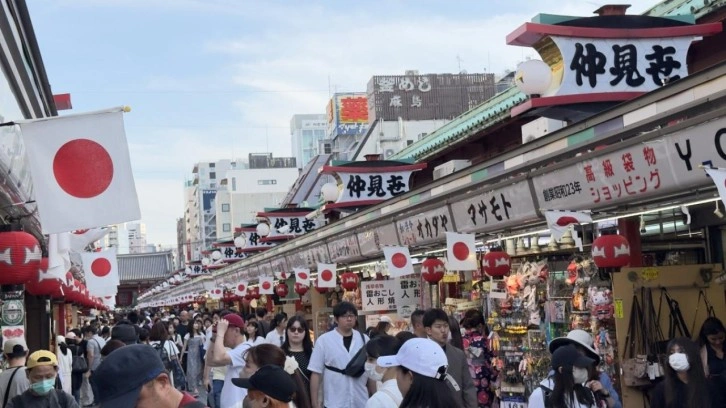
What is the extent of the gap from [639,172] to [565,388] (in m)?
3.12

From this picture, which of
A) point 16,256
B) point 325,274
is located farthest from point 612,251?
point 325,274

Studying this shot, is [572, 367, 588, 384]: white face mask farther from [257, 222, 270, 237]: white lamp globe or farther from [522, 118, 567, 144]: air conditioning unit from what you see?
[257, 222, 270, 237]: white lamp globe

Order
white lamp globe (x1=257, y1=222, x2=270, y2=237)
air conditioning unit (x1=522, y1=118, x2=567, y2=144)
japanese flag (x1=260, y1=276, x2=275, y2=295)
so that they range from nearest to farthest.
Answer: air conditioning unit (x1=522, y1=118, x2=567, y2=144) → japanese flag (x1=260, y1=276, x2=275, y2=295) → white lamp globe (x1=257, y1=222, x2=270, y2=237)

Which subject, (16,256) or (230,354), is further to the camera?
(16,256)

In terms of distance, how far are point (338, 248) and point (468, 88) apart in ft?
109

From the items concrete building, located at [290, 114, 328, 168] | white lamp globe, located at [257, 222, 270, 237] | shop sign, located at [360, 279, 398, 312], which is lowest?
shop sign, located at [360, 279, 398, 312]

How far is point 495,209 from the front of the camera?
1238cm

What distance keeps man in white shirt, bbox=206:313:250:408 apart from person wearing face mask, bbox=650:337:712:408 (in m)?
3.56

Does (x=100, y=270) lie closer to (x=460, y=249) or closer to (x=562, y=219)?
(x=460, y=249)

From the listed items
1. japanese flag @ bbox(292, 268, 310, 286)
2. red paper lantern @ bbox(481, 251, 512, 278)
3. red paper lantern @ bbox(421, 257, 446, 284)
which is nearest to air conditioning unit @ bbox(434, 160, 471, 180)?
japanese flag @ bbox(292, 268, 310, 286)

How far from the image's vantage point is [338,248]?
20594 mm

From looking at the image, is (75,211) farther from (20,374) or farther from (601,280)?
(601,280)

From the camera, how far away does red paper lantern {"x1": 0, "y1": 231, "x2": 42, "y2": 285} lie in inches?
409

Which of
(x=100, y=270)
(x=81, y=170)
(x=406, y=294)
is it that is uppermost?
(x=81, y=170)
